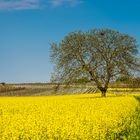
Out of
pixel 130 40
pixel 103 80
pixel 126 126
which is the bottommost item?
pixel 126 126

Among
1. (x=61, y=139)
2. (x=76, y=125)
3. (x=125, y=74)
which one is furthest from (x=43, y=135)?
(x=125, y=74)

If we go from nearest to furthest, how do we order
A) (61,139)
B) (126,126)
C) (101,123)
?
(61,139), (101,123), (126,126)

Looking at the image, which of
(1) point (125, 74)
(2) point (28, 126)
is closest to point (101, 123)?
(2) point (28, 126)

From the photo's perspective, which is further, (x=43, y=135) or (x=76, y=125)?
(x=76, y=125)

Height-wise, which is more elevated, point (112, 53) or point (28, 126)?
point (112, 53)

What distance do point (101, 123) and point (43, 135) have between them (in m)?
3.02

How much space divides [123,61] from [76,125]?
35.8 meters

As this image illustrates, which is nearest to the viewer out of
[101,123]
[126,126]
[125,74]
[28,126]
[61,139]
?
[61,139]

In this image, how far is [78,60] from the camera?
47781 millimetres

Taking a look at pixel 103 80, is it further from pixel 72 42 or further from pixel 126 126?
pixel 126 126

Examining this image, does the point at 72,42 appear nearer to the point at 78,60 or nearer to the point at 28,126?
the point at 78,60

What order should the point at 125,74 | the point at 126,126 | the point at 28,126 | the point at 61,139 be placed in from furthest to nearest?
the point at 125,74, the point at 126,126, the point at 28,126, the point at 61,139

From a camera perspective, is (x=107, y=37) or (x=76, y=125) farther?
(x=107, y=37)

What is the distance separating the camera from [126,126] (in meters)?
16.6
